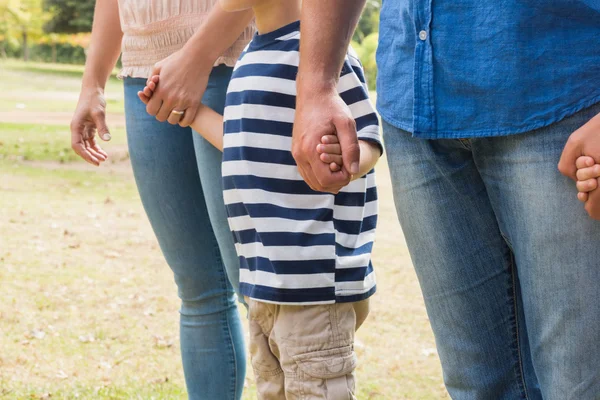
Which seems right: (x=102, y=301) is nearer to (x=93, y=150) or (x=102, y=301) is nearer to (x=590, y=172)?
(x=93, y=150)

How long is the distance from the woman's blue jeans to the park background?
1155mm

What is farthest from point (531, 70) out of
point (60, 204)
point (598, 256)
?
point (60, 204)

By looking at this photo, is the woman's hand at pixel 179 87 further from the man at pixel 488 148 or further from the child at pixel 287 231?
the man at pixel 488 148

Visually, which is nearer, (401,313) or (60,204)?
(401,313)

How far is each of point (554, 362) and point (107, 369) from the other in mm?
2917

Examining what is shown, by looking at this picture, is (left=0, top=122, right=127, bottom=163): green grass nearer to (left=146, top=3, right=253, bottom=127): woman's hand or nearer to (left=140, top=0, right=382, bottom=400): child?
(left=146, top=3, right=253, bottom=127): woman's hand

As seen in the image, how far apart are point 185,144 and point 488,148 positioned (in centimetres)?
107

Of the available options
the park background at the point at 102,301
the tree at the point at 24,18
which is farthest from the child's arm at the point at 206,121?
the tree at the point at 24,18

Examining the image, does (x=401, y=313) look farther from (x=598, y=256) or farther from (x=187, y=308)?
(x=598, y=256)

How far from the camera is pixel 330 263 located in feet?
5.96

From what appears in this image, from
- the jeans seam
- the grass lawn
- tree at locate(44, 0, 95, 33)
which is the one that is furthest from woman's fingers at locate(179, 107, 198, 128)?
tree at locate(44, 0, 95, 33)

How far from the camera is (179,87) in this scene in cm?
203

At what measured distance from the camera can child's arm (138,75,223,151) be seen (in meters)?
2.01

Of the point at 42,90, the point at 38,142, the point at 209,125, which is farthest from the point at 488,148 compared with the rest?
the point at 42,90
